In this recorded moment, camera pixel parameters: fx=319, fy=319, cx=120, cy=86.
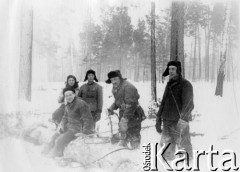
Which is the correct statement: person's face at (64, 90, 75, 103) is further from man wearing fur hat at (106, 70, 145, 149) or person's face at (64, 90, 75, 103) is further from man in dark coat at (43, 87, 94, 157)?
man wearing fur hat at (106, 70, 145, 149)

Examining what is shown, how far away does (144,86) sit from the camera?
1.55 m

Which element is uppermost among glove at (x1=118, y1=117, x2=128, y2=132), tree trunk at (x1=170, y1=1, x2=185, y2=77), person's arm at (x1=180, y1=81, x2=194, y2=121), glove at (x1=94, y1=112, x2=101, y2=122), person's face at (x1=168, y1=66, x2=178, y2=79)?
tree trunk at (x1=170, y1=1, x2=185, y2=77)

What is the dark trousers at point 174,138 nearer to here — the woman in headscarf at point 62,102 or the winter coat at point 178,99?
the winter coat at point 178,99

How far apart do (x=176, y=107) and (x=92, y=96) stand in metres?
A: 0.42

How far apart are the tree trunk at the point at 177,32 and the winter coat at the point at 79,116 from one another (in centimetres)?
50

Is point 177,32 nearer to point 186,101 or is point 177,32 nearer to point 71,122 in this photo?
point 186,101

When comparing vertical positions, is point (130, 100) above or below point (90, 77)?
below

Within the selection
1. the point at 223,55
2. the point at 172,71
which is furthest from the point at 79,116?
the point at 223,55

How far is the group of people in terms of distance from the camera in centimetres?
153

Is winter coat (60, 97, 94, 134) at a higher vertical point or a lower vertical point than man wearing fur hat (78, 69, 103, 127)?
lower

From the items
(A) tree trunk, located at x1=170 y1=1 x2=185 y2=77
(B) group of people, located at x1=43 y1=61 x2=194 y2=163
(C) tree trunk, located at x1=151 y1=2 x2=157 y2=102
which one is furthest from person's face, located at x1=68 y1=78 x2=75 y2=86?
(A) tree trunk, located at x1=170 y1=1 x2=185 y2=77

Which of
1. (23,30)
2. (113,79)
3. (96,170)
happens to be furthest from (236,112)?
(23,30)

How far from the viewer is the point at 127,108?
157 cm

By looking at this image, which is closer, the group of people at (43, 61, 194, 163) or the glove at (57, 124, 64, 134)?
the group of people at (43, 61, 194, 163)
